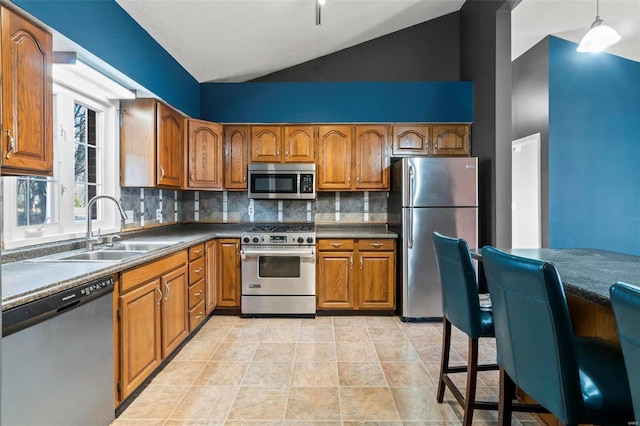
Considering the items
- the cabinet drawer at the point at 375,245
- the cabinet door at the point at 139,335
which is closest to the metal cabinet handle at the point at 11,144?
the cabinet door at the point at 139,335

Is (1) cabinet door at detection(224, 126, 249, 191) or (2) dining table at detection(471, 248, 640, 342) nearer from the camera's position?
(2) dining table at detection(471, 248, 640, 342)

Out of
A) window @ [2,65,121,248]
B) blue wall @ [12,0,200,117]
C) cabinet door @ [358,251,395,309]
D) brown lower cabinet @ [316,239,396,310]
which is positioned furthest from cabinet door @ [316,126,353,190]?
window @ [2,65,121,248]

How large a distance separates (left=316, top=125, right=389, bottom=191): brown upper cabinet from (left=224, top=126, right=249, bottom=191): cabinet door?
2.80 ft

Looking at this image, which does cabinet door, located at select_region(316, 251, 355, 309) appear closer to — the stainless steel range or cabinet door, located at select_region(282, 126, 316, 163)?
the stainless steel range

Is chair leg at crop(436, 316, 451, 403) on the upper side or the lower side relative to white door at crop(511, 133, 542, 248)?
lower

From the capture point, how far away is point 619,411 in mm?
1011

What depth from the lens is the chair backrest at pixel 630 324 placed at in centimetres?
73

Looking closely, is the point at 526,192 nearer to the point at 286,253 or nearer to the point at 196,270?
the point at 286,253

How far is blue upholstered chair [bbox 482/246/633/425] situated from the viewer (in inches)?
39.8

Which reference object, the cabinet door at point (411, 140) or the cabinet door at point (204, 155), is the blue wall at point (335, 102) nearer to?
the cabinet door at point (411, 140)

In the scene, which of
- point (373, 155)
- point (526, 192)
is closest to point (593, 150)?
point (526, 192)

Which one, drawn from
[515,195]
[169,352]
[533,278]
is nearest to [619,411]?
[533,278]

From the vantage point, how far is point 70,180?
2447 millimetres

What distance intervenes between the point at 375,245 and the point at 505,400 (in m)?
2.24
